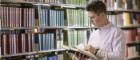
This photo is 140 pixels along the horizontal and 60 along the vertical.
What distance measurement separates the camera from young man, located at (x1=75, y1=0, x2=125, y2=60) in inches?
75.5

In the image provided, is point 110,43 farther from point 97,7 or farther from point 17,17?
point 17,17

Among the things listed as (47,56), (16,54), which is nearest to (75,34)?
(47,56)

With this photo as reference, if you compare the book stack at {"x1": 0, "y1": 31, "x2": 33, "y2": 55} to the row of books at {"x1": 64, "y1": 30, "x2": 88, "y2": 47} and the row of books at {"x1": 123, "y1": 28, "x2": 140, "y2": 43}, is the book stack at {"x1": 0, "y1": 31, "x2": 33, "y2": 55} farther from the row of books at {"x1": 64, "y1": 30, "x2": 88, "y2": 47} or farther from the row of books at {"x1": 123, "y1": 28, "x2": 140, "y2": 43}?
the row of books at {"x1": 123, "y1": 28, "x2": 140, "y2": 43}

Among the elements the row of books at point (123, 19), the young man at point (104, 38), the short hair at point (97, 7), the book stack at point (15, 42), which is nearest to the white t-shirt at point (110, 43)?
the young man at point (104, 38)

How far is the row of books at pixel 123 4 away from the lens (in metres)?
3.69

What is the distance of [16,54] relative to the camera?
258 centimetres

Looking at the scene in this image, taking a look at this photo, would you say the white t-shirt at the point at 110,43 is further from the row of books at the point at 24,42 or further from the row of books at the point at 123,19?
the row of books at the point at 123,19

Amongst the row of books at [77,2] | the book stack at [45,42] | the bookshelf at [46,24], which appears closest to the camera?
the bookshelf at [46,24]

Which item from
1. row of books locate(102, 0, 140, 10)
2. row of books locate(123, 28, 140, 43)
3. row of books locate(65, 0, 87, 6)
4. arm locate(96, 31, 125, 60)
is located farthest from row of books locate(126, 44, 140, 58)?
arm locate(96, 31, 125, 60)

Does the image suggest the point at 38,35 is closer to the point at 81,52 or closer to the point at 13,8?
the point at 13,8

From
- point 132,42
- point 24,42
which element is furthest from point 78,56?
point 132,42

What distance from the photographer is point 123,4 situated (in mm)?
3932

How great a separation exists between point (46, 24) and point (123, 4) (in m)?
1.58

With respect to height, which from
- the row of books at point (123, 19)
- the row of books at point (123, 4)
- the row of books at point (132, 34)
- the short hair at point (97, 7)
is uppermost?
the row of books at point (123, 4)
